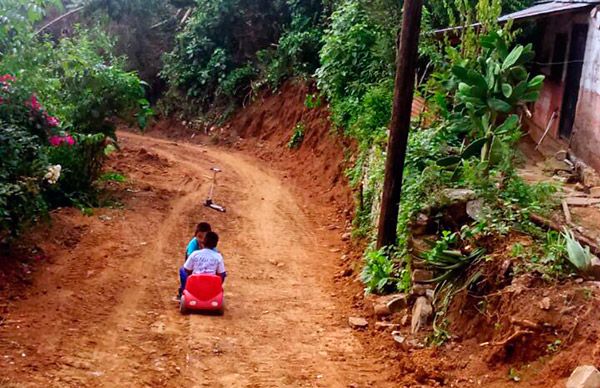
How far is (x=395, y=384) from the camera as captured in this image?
5867 mm

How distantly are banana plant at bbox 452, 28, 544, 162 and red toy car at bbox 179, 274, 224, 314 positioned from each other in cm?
351

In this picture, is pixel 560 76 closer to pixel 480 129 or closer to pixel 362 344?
pixel 480 129

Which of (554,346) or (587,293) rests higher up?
(587,293)

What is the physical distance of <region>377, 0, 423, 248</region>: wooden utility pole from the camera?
7566 millimetres

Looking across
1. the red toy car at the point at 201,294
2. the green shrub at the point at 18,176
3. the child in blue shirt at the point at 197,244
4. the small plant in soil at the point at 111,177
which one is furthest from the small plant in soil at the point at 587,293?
the small plant in soil at the point at 111,177

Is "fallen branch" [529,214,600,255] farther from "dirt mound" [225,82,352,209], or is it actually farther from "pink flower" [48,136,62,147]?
"dirt mound" [225,82,352,209]

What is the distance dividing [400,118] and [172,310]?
3.62 m

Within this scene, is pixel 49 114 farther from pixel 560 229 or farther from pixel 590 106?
pixel 590 106

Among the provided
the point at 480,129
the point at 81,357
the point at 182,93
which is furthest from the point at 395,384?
the point at 182,93

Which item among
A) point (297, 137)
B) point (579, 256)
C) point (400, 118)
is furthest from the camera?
point (297, 137)

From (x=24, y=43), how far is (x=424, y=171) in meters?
5.47

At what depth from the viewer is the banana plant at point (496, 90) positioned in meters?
7.55

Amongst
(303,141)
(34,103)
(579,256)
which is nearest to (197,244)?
(34,103)

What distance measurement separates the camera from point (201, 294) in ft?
24.5
